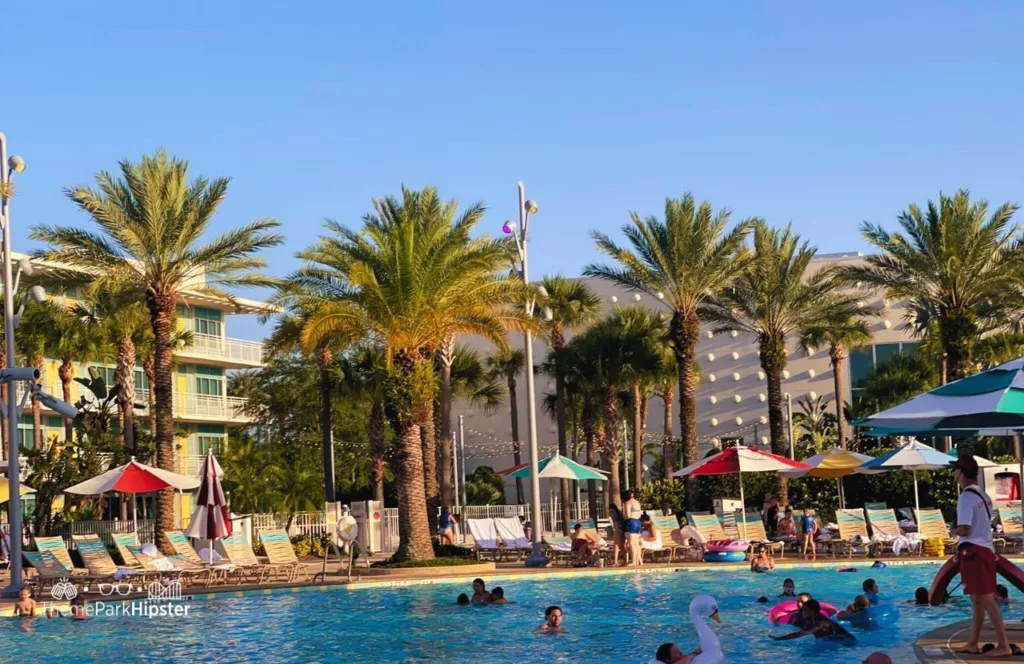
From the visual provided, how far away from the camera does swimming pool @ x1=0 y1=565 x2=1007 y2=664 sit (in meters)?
14.3

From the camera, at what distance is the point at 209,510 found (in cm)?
2156

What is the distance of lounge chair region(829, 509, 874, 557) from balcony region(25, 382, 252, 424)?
33.8 m

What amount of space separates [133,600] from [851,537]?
14163 mm

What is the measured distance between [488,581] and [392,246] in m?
7.21

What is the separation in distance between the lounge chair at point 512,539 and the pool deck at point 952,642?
15.5 m

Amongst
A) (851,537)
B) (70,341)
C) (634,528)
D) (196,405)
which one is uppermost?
(70,341)

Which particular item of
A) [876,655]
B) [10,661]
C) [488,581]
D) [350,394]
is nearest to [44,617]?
[10,661]

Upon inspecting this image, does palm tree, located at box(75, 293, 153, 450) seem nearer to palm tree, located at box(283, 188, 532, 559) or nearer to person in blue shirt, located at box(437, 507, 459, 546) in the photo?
person in blue shirt, located at box(437, 507, 459, 546)

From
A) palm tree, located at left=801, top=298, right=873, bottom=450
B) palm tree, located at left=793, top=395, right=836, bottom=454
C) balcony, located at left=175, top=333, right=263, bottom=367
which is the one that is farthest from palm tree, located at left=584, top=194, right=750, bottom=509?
balcony, located at left=175, top=333, right=263, bottom=367

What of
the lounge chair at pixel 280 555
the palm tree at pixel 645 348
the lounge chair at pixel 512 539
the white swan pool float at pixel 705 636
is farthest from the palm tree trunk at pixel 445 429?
the white swan pool float at pixel 705 636

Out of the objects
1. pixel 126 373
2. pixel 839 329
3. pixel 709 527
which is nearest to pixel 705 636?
pixel 709 527

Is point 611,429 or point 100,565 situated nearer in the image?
point 100,565

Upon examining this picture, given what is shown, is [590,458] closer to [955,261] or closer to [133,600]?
[955,261]

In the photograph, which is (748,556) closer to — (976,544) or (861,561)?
(861,561)
